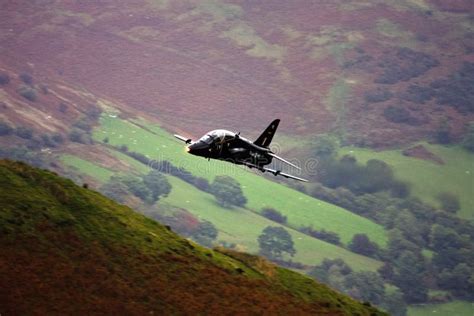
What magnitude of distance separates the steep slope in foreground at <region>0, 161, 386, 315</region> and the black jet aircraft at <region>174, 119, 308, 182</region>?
32.9 feet

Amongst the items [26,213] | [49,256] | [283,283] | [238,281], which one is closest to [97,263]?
[49,256]

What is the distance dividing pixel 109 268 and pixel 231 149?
22.1m

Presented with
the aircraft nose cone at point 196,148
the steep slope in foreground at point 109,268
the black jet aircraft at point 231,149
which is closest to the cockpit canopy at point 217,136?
the black jet aircraft at point 231,149

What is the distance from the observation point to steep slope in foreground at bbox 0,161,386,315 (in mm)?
61656

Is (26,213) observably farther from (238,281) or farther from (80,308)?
(238,281)

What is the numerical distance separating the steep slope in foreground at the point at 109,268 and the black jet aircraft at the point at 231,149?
10.0 m

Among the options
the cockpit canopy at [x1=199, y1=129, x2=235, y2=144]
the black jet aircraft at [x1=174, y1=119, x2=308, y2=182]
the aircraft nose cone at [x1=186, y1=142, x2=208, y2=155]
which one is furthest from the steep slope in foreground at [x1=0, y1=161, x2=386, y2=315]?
the cockpit canopy at [x1=199, y1=129, x2=235, y2=144]

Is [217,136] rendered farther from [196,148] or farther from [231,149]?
[196,148]

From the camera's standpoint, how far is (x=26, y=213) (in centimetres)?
6794

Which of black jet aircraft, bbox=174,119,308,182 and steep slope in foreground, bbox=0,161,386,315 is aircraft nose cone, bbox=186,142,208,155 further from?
steep slope in foreground, bbox=0,161,386,315

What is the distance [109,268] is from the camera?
65750 mm

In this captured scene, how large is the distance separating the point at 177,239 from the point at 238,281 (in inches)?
373

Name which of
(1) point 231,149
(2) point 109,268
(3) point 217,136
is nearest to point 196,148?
(3) point 217,136

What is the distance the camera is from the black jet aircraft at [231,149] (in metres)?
78.9
